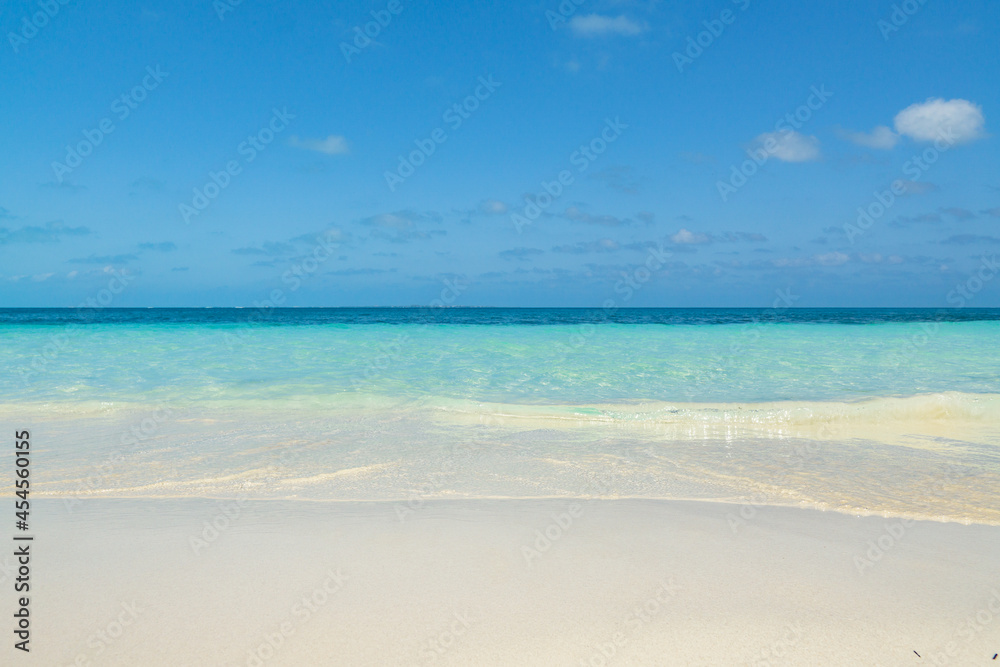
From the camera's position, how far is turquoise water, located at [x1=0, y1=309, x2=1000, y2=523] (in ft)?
13.6

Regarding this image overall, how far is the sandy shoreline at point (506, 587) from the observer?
216cm

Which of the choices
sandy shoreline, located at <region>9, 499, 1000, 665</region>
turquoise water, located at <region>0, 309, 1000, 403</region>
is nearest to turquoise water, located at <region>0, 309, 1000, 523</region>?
turquoise water, located at <region>0, 309, 1000, 403</region>

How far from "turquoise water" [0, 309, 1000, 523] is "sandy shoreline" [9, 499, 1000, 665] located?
52 centimetres

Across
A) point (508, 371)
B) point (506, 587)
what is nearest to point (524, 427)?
point (506, 587)

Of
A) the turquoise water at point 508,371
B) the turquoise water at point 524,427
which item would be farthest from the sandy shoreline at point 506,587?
the turquoise water at point 508,371

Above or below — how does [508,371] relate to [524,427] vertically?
above

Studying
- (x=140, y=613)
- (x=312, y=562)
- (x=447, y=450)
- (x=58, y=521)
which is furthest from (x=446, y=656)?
(x=447, y=450)

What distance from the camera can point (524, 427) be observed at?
6.47m

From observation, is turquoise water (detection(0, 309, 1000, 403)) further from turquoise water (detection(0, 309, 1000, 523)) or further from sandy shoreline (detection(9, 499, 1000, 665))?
sandy shoreline (detection(9, 499, 1000, 665))

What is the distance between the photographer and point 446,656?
2123 mm

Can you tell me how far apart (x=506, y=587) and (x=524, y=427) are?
12.7ft

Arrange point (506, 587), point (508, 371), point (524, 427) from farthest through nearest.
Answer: point (508, 371) < point (524, 427) < point (506, 587)

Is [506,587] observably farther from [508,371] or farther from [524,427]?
[508,371]

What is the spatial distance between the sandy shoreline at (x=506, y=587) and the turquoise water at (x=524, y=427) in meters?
0.52
